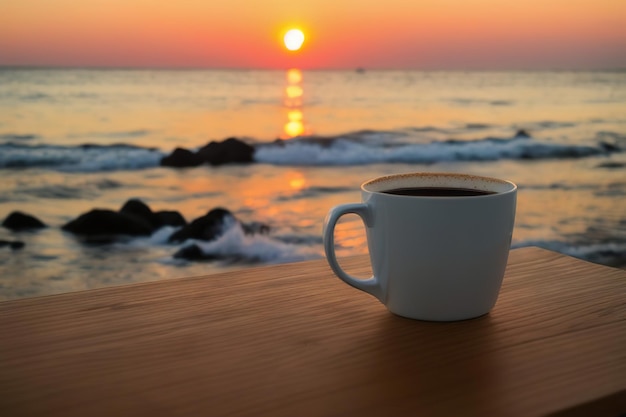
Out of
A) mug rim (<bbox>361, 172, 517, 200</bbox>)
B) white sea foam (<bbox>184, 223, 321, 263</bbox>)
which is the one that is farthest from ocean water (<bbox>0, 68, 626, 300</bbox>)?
mug rim (<bbox>361, 172, 517, 200</bbox>)

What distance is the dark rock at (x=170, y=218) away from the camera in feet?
9.98

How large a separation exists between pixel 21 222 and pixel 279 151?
54.7 inches

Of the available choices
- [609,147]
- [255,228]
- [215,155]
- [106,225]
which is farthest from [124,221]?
[609,147]

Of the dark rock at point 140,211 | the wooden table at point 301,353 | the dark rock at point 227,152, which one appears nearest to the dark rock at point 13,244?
the dark rock at point 140,211

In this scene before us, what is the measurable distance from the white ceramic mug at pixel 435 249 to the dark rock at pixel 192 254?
2.32 m

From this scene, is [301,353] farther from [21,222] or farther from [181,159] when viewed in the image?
[181,159]

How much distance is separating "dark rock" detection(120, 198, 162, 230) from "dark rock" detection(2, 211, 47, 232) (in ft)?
1.18

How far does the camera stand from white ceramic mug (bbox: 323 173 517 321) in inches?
18.8

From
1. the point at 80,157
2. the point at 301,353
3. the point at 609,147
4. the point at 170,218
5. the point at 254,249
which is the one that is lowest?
the point at 254,249

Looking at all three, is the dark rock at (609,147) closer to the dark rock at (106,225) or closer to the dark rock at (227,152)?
the dark rock at (227,152)

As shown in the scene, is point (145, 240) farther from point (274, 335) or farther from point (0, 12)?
point (274, 335)

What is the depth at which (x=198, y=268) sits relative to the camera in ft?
9.01

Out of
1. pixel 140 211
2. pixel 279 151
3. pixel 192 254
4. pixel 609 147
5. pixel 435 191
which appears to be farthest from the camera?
pixel 609 147

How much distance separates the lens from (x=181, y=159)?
3.52 metres
